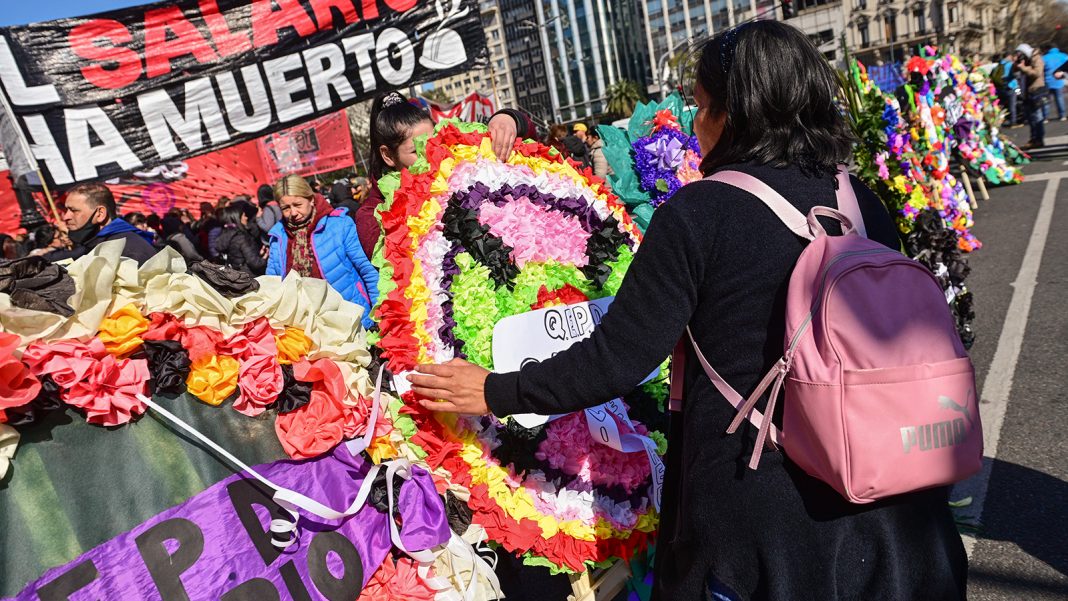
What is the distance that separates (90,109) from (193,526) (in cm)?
428

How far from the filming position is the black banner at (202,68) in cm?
464

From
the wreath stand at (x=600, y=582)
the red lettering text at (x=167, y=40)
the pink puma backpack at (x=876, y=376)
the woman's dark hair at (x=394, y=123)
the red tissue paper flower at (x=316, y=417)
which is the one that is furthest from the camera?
the red lettering text at (x=167, y=40)

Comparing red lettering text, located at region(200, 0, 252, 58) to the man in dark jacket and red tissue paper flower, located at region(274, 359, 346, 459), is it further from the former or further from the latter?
the man in dark jacket

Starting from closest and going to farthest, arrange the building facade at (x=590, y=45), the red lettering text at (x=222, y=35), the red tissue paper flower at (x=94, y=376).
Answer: the red tissue paper flower at (x=94, y=376) → the red lettering text at (x=222, y=35) → the building facade at (x=590, y=45)

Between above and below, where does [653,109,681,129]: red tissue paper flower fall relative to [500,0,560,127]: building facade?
below

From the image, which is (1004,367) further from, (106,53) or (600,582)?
(106,53)

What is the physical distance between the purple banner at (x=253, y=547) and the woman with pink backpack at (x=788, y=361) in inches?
28.1

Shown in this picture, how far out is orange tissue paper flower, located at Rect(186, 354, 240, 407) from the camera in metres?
1.69

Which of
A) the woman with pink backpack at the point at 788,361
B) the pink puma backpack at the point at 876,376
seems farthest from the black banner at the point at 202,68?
the pink puma backpack at the point at 876,376

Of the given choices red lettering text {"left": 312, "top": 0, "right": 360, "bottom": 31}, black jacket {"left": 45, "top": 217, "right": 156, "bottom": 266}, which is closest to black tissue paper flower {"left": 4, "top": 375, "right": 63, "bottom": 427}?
black jacket {"left": 45, "top": 217, "right": 156, "bottom": 266}

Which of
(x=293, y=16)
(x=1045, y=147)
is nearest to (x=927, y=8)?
(x=1045, y=147)

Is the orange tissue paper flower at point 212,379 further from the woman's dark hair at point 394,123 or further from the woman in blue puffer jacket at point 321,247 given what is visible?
the woman's dark hair at point 394,123

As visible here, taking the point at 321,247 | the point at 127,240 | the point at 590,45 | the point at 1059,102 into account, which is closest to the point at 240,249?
the point at 127,240

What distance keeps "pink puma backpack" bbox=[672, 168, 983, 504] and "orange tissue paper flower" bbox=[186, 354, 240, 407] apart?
1.28m
